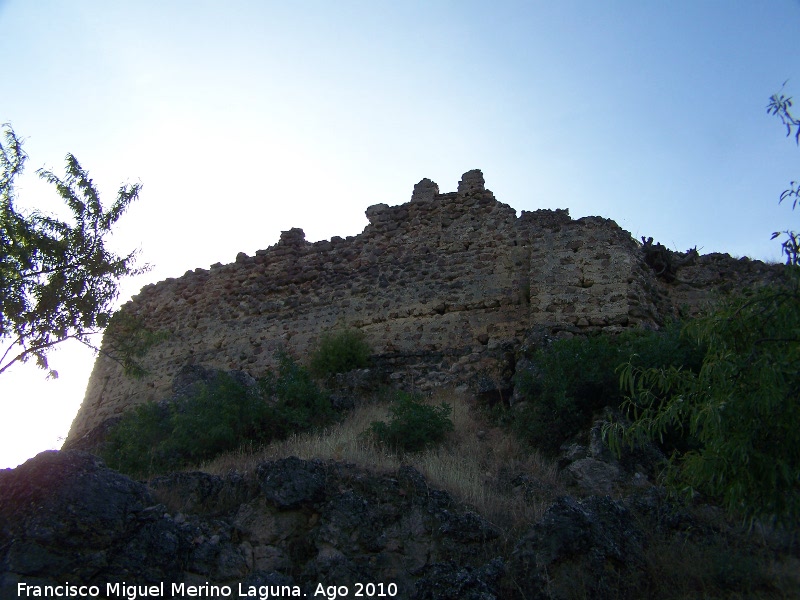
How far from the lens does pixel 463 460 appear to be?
284 inches

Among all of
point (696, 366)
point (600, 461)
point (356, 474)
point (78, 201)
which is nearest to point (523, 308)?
point (696, 366)

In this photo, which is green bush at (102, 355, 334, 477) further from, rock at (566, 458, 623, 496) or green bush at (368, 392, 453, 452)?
rock at (566, 458, 623, 496)

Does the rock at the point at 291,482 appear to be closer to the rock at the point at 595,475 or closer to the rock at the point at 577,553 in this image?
the rock at the point at 577,553

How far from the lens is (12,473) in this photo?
5.80 metres

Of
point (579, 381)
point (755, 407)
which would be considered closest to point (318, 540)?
point (755, 407)

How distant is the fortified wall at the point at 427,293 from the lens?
33.3 feet

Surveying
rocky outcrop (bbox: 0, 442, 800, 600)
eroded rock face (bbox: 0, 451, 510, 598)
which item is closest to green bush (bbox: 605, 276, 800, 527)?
rocky outcrop (bbox: 0, 442, 800, 600)

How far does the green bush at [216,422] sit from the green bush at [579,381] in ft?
8.19

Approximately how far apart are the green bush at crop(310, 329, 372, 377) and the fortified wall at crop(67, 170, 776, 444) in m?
0.25

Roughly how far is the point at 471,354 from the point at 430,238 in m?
2.45

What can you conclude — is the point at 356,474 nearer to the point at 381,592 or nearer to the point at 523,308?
the point at 381,592

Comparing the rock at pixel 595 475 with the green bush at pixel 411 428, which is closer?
the rock at pixel 595 475

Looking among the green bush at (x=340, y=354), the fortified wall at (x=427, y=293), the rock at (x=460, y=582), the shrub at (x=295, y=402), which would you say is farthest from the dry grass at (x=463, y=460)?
the green bush at (x=340, y=354)

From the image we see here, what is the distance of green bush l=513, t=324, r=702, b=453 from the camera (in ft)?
25.2
